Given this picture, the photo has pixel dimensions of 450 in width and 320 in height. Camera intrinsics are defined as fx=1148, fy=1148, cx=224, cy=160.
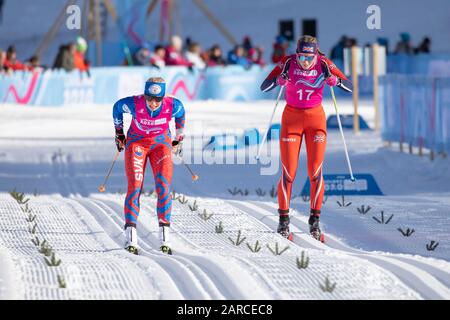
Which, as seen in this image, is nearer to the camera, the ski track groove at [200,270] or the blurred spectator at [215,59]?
the ski track groove at [200,270]

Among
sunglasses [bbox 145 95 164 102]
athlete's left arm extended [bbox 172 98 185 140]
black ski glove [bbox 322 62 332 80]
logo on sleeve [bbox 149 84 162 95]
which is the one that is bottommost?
athlete's left arm extended [bbox 172 98 185 140]

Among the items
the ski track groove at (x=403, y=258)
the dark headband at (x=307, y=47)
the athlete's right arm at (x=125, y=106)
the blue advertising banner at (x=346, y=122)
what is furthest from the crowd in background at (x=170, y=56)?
the athlete's right arm at (x=125, y=106)

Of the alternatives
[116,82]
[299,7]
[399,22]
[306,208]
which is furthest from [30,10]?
[306,208]

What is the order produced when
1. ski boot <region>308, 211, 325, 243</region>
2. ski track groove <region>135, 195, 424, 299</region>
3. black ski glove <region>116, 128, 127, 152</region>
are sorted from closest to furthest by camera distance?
1. ski track groove <region>135, 195, 424, 299</region>
2. black ski glove <region>116, 128, 127, 152</region>
3. ski boot <region>308, 211, 325, 243</region>

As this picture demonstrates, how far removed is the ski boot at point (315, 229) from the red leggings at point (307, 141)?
0.15 feet

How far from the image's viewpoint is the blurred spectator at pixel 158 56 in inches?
1220

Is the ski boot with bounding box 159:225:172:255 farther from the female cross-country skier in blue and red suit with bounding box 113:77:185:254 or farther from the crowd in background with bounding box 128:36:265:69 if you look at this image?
the crowd in background with bounding box 128:36:265:69

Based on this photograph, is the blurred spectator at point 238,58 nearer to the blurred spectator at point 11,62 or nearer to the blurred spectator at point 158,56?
the blurred spectator at point 158,56

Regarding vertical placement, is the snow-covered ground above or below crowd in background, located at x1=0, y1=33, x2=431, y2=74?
below

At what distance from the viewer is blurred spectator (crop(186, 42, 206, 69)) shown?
32094mm

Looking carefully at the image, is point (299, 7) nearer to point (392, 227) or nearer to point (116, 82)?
point (116, 82)

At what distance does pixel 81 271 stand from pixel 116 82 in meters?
21.6

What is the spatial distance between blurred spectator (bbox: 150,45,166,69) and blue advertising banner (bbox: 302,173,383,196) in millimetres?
17699

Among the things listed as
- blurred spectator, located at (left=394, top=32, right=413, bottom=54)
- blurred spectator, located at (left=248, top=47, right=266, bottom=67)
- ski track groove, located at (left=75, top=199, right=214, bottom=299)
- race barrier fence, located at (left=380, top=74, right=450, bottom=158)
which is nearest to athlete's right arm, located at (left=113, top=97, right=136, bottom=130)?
ski track groove, located at (left=75, top=199, right=214, bottom=299)
